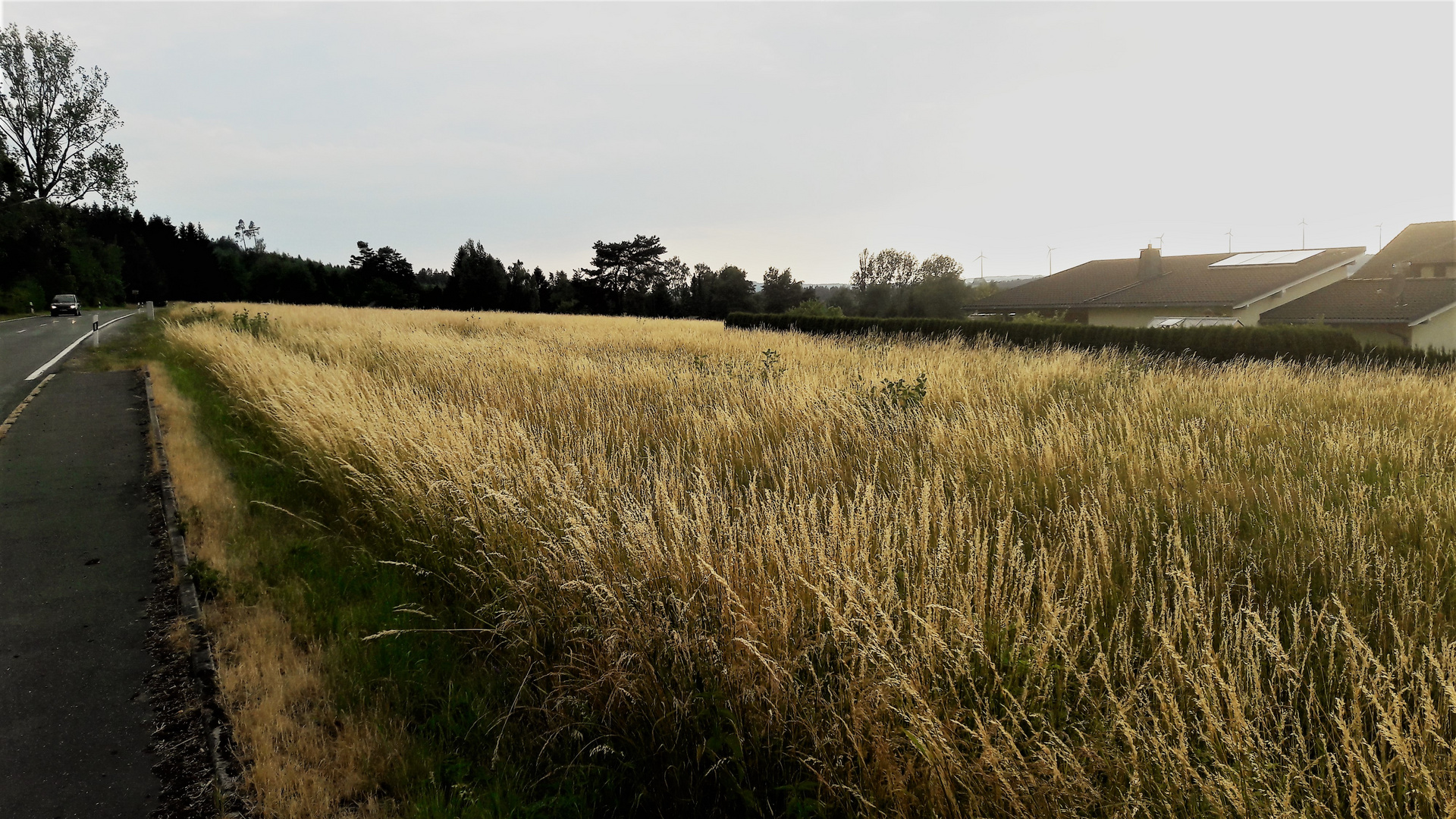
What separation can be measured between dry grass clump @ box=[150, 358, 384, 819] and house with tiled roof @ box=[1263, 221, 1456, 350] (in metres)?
28.3

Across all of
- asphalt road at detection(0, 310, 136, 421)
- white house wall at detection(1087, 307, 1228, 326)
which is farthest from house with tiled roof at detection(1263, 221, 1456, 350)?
asphalt road at detection(0, 310, 136, 421)

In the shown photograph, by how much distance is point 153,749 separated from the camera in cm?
314

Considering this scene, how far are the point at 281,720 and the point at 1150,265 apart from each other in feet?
134

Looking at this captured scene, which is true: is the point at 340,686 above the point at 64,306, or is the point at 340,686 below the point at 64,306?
below

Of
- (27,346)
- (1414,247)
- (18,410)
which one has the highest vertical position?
(1414,247)

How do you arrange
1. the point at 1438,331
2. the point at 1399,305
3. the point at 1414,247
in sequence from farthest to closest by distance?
the point at 1414,247, the point at 1399,305, the point at 1438,331

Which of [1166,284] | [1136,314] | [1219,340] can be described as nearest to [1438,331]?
[1166,284]

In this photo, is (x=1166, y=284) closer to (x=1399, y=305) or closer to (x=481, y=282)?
(x=1399, y=305)

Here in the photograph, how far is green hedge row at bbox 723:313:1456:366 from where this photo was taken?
15440 mm

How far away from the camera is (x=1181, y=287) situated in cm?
3144

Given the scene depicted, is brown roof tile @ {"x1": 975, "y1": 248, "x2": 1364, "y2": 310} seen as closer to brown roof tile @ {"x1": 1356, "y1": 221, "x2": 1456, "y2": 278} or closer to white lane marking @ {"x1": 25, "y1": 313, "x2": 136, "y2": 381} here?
brown roof tile @ {"x1": 1356, "y1": 221, "x2": 1456, "y2": 278}

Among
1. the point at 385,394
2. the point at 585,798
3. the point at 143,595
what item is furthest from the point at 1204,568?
the point at 385,394

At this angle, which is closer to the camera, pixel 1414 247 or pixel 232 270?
pixel 1414 247

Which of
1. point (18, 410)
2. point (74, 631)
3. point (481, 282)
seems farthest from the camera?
point (481, 282)
